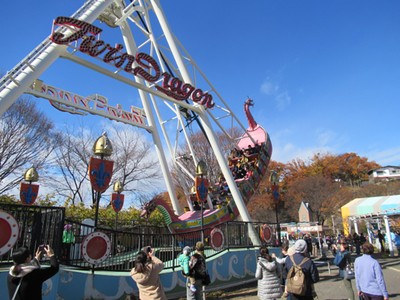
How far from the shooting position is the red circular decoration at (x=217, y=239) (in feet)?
32.1

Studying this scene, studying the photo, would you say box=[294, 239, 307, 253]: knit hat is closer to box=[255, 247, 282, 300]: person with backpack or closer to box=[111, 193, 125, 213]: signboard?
box=[255, 247, 282, 300]: person with backpack

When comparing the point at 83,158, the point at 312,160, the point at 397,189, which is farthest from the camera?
the point at 312,160

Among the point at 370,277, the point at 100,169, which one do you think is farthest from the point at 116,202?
the point at 370,277

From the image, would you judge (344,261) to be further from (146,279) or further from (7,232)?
(7,232)

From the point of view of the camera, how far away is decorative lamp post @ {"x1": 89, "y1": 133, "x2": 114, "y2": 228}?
747 cm

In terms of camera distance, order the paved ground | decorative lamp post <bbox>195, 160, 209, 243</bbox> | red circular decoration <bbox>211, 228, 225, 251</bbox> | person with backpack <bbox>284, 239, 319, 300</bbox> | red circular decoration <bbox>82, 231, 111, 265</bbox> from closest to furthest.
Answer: person with backpack <bbox>284, 239, 319, 300</bbox> < red circular decoration <bbox>82, 231, 111, 265</bbox> < the paved ground < red circular decoration <bbox>211, 228, 225, 251</bbox> < decorative lamp post <bbox>195, 160, 209, 243</bbox>

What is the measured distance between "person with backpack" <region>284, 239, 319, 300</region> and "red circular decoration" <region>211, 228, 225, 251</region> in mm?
5422

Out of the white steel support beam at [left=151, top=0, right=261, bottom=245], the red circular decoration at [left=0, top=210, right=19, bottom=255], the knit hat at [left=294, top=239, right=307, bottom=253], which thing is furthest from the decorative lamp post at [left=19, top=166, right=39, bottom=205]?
the knit hat at [left=294, top=239, right=307, bottom=253]

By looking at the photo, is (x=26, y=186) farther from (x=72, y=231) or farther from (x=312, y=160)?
(x=312, y=160)

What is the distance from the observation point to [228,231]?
35.0 feet

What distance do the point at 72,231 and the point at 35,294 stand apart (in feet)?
14.9

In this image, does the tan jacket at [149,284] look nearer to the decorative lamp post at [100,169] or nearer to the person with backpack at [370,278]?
the person with backpack at [370,278]

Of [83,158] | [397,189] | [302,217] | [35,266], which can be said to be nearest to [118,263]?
[35,266]

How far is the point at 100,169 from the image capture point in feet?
25.2
